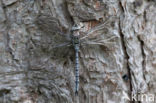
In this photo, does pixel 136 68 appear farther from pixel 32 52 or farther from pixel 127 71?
pixel 32 52

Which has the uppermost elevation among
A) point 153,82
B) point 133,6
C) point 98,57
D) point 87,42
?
point 133,6

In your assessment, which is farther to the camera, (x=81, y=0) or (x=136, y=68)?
(x=136, y=68)

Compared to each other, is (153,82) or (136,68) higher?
(136,68)

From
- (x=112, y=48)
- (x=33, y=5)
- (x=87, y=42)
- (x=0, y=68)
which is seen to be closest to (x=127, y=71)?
(x=112, y=48)

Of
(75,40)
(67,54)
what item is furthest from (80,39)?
(67,54)

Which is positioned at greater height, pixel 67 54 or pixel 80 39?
pixel 80 39

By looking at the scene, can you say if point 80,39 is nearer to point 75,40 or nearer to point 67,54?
point 75,40
